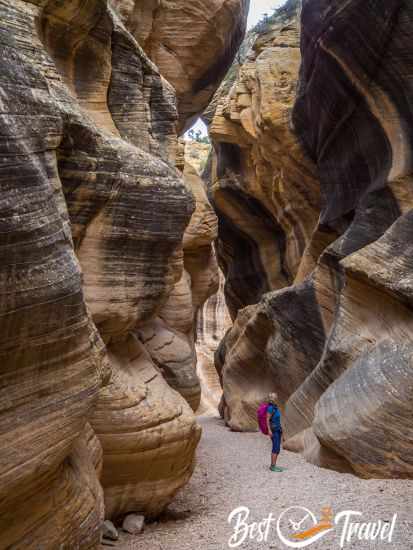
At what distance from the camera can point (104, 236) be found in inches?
300

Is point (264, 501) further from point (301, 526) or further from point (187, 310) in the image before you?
point (187, 310)

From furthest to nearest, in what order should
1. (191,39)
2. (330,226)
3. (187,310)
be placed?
(191,39)
(187,310)
(330,226)

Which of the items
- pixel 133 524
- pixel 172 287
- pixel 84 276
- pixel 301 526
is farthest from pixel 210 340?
pixel 301 526

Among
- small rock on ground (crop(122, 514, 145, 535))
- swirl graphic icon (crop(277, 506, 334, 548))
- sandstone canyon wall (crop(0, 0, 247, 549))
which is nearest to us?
sandstone canyon wall (crop(0, 0, 247, 549))

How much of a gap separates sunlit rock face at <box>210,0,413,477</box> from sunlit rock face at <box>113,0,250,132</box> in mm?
1460

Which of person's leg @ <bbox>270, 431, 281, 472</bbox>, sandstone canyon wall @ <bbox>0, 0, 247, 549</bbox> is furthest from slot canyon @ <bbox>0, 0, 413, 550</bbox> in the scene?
person's leg @ <bbox>270, 431, 281, 472</bbox>

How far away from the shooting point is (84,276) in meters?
7.47

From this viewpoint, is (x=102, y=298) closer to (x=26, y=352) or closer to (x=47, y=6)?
(x=26, y=352)

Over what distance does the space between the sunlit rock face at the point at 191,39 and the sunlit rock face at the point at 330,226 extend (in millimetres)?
1460

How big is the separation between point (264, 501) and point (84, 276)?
3708 mm

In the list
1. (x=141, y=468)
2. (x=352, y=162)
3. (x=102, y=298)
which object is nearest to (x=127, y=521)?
(x=141, y=468)

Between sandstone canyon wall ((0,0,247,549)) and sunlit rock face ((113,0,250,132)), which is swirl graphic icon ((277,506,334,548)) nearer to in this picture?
sandstone canyon wall ((0,0,247,549))

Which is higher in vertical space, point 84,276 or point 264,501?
point 84,276

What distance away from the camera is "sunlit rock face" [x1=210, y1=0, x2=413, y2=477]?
8234 millimetres
